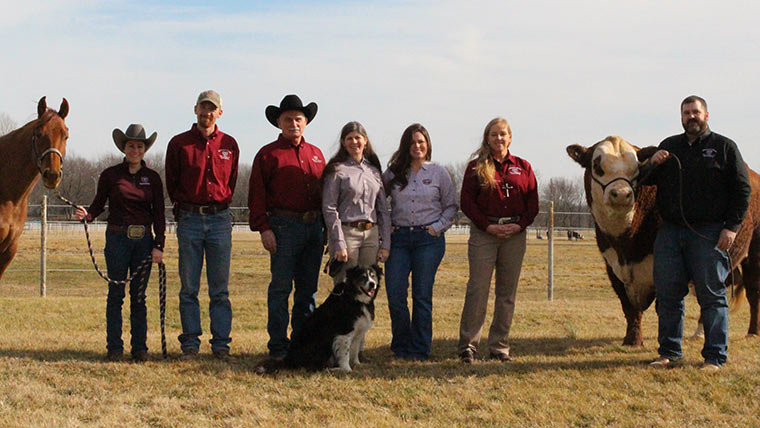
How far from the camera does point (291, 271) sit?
21.9 feet

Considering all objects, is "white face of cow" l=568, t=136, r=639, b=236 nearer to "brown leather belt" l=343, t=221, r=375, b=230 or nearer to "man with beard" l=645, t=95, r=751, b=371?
"man with beard" l=645, t=95, r=751, b=371

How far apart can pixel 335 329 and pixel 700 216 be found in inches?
136

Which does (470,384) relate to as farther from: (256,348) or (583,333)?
(583,333)

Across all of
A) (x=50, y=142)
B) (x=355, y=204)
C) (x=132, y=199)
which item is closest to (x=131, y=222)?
(x=132, y=199)

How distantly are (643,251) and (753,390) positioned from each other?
77.6 inches

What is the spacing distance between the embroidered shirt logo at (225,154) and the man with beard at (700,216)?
4045 mm

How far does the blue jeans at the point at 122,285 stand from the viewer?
21.9 feet

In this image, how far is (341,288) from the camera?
6387 mm

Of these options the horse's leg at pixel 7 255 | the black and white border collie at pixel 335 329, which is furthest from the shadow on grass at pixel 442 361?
the horse's leg at pixel 7 255

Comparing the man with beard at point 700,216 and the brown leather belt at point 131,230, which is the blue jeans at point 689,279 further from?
the brown leather belt at point 131,230

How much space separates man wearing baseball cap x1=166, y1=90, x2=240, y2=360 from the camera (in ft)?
21.7

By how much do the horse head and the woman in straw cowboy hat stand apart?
0.43m

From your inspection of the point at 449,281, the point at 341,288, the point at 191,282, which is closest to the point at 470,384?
the point at 341,288


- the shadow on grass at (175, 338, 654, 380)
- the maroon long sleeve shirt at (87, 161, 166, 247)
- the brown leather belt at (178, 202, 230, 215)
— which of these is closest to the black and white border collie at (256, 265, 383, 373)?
the shadow on grass at (175, 338, 654, 380)
